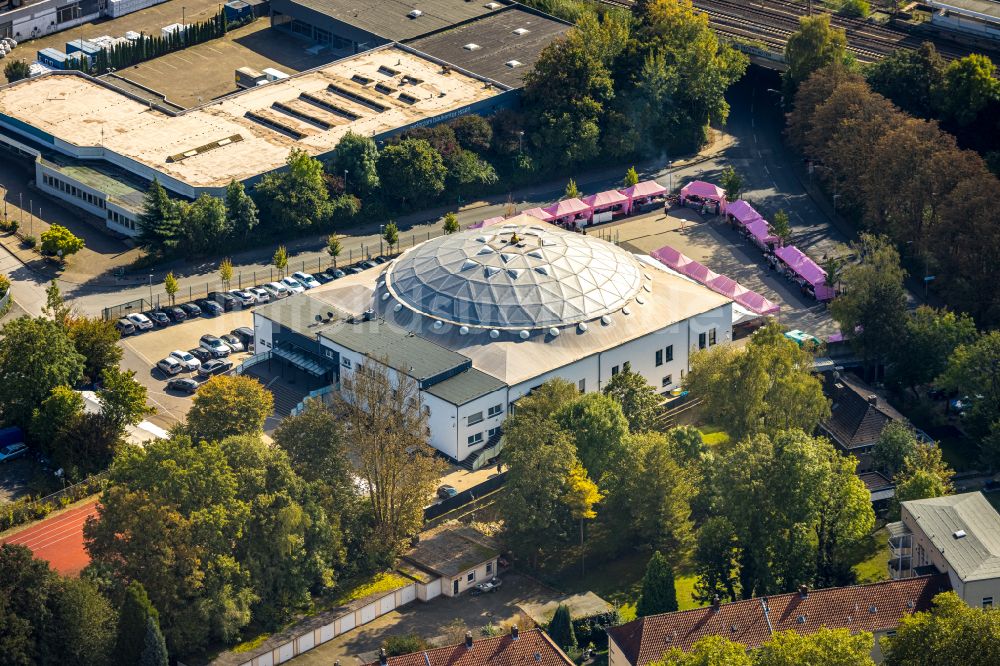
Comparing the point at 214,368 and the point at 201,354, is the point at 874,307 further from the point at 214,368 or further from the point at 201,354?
the point at 201,354

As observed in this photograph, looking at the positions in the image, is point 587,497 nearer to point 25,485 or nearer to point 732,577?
point 732,577

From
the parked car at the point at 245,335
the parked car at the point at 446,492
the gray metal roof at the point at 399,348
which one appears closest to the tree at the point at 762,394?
the gray metal roof at the point at 399,348

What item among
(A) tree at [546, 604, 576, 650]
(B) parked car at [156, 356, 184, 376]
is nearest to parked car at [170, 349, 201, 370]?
(B) parked car at [156, 356, 184, 376]

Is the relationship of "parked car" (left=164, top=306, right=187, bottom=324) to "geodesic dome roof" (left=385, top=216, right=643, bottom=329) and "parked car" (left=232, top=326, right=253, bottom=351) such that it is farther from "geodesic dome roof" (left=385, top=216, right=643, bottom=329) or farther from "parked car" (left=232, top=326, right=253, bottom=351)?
"geodesic dome roof" (left=385, top=216, right=643, bottom=329)

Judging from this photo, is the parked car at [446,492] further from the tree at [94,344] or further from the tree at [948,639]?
the tree at [948,639]

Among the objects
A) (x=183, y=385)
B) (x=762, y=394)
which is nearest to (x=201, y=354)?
(x=183, y=385)
